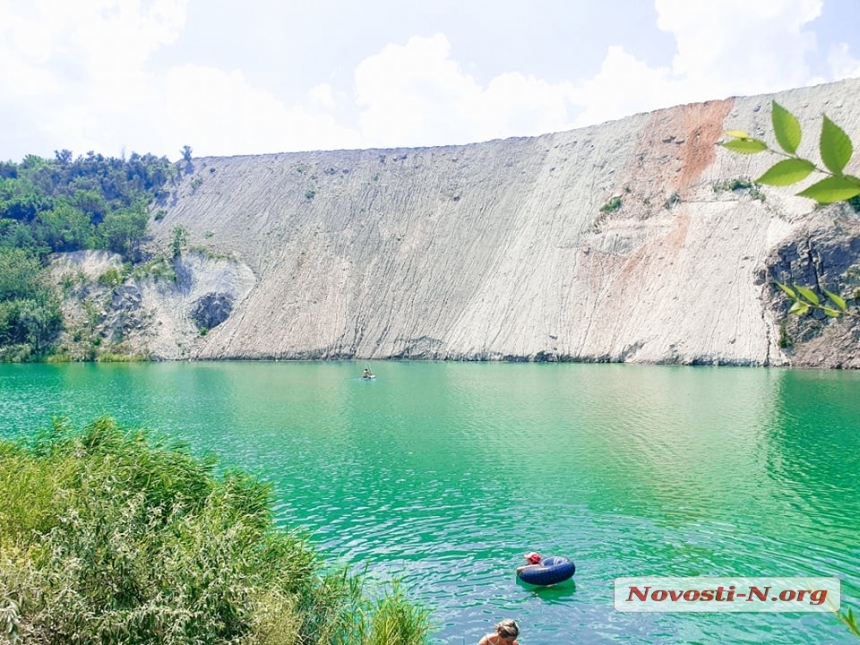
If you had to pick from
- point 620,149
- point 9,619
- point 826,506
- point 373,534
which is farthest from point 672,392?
point 620,149

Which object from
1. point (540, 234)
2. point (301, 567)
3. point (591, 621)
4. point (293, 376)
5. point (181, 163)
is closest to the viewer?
point (301, 567)

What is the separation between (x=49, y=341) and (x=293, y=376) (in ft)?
128

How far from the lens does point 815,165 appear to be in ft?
5.04

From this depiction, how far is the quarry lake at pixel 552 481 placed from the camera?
1371 cm

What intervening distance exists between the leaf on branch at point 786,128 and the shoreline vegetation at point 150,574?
7803 millimetres

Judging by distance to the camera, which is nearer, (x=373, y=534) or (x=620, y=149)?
(x=373, y=534)

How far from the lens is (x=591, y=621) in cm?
1291

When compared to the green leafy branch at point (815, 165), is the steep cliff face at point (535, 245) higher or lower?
higher

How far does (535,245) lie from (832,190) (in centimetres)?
7833

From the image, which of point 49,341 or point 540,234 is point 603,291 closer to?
point 540,234

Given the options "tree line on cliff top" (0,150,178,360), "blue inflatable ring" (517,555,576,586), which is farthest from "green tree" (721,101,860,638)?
"tree line on cliff top" (0,150,178,360)

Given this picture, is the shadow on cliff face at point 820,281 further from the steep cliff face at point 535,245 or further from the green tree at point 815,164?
the green tree at point 815,164

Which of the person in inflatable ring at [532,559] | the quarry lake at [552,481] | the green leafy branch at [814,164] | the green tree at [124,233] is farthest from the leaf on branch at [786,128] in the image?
the green tree at [124,233]

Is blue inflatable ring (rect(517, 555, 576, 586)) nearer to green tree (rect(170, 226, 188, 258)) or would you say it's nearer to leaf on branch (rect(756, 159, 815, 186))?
leaf on branch (rect(756, 159, 815, 186))
